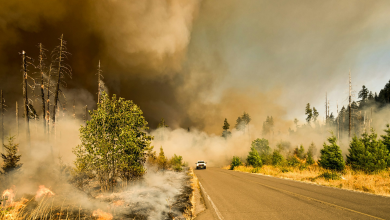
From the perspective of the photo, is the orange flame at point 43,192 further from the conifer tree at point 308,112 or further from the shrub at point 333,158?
the conifer tree at point 308,112

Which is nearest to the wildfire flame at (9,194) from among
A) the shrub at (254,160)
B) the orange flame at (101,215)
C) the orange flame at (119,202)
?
the orange flame at (119,202)

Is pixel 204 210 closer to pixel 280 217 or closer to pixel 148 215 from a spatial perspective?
pixel 148 215

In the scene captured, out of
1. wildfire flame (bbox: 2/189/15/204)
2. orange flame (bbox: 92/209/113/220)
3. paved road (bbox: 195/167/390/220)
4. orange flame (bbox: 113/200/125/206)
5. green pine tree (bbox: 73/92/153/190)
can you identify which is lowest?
wildfire flame (bbox: 2/189/15/204)

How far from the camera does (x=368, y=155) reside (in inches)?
717

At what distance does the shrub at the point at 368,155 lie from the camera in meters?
17.9

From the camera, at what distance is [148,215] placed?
723cm

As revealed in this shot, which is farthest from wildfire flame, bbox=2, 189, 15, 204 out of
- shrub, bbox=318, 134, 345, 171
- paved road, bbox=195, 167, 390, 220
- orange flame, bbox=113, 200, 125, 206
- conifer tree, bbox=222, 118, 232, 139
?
conifer tree, bbox=222, 118, 232, 139

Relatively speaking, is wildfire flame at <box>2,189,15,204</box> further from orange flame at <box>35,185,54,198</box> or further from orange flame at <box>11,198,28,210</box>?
orange flame at <box>35,185,54,198</box>

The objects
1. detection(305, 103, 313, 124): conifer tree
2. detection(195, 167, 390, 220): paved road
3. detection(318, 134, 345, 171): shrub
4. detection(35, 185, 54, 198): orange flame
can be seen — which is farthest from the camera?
detection(305, 103, 313, 124): conifer tree

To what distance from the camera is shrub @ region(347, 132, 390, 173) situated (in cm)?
1794

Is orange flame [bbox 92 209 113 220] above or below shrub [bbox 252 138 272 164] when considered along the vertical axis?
above

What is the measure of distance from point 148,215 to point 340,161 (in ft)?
69.9

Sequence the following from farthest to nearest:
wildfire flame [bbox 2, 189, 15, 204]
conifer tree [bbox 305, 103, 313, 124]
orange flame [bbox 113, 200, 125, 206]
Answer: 1. conifer tree [bbox 305, 103, 313, 124]
2. wildfire flame [bbox 2, 189, 15, 204]
3. orange flame [bbox 113, 200, 125, 206]

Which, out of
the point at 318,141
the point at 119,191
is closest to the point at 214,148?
the point at 318,141
